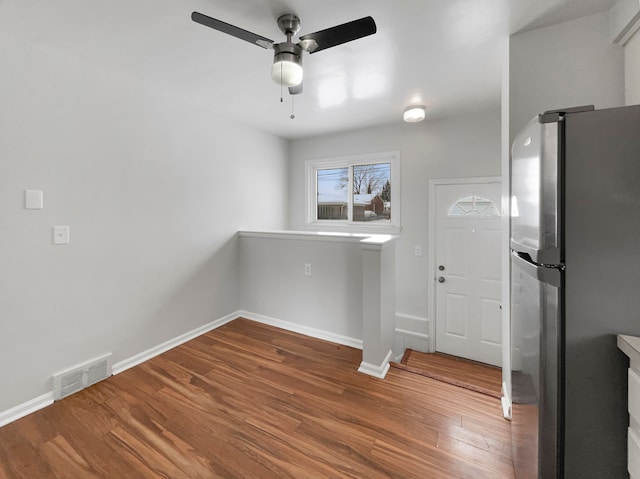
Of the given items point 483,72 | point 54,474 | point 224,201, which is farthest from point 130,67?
point 483,72

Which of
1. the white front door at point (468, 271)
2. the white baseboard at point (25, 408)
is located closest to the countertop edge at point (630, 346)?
the white front door at point (468, 271)

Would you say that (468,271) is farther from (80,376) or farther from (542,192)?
(80,376)

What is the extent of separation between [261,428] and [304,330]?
1274mm

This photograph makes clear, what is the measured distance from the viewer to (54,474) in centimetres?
138

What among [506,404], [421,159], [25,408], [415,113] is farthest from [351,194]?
[25,408]

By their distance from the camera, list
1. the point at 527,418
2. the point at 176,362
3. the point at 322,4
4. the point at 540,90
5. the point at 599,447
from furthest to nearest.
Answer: the point at 176,362 < the point at 540,90 < the point at 322,4 < the point at 527,418 < the point at 599,447

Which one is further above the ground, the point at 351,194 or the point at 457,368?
the point at 351,194

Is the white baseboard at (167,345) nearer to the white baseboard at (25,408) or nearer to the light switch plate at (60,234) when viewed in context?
the white baseboard at (25,408)

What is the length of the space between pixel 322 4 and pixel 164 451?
260cm

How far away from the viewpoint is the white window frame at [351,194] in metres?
3.60

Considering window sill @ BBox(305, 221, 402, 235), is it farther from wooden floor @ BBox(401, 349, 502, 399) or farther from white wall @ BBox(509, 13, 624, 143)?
white wall @ BBox(509, 13, 624, 143)

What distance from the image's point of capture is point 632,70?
145 cm

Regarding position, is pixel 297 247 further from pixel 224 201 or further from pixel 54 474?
pixel 54 474

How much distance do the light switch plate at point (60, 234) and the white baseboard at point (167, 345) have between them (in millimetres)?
1062
